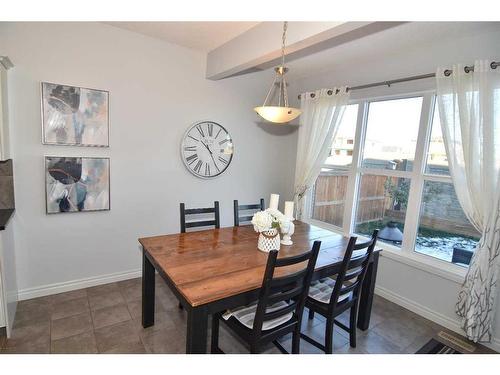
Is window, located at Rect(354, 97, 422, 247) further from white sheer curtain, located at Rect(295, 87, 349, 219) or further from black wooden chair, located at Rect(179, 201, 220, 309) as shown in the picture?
black wooden chair, located at Rect(179, 201, 220, 309)

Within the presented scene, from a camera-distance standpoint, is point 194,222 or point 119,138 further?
point 119,138

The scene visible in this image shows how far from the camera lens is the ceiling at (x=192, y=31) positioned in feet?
8.14

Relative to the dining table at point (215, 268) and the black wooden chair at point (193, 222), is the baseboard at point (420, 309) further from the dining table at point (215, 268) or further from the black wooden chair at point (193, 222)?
the black wooden chair at point (193, 222)

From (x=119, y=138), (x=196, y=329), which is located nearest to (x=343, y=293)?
(x=196, y=329)

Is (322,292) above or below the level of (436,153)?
below

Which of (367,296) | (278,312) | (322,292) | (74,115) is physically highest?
(74,115)

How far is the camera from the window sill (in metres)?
2.48

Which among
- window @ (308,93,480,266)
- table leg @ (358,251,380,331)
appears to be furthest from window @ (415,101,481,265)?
table leg @ (358,251,380,331)

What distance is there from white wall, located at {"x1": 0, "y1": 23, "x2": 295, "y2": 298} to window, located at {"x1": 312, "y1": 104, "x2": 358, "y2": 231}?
43.9 inches

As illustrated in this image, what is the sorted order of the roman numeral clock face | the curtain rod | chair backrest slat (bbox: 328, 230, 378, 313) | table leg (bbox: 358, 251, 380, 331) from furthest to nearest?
the roman numeral clock face
table leg (bbox: 358, 251, 380, 331)
the curtain rod
chair backrest slat (bbox: 328, 230, 378, 313)

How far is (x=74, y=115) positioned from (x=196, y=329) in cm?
223

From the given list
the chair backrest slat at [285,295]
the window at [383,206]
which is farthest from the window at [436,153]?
the chair backrest slat at [285,295]

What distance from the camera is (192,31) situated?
8.66ft

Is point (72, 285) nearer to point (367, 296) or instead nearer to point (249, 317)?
point (249, 317)
